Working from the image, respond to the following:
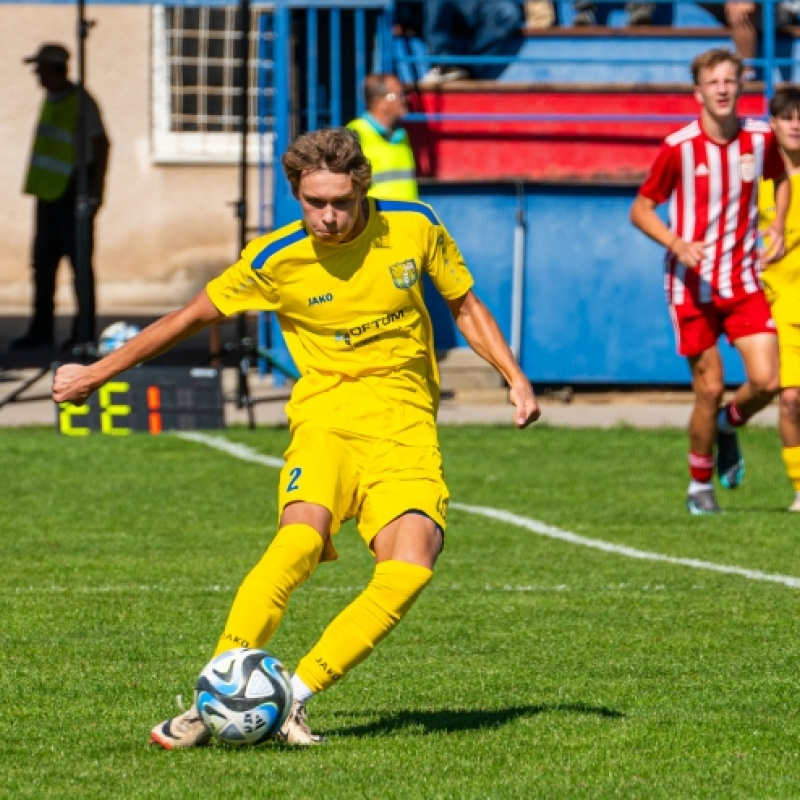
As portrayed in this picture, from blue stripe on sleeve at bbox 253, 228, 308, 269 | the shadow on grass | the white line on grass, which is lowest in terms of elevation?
the white line on grass

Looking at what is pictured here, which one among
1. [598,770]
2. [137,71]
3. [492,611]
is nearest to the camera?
[598,770]

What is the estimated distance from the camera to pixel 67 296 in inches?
1032

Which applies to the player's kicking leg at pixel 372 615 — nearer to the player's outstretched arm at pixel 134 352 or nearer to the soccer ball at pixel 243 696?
the soccer ball at pixel 243 696

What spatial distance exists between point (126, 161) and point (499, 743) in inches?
835

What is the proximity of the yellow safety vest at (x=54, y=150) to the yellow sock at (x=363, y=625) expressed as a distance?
1351cm

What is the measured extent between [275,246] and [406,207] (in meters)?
0.45

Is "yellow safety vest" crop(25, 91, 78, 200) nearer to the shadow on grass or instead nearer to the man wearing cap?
the man wearing cap

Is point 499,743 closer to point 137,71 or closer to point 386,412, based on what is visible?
point 386,412

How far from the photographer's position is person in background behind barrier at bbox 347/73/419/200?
51.4ft

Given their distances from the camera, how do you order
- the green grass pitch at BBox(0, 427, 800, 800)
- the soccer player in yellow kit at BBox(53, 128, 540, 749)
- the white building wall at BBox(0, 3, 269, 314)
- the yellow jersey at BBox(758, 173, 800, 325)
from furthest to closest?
the white building wall at BBox(0, 3, 269, 314) → the yellow jersey at BBox(758, 173, 800, 325) → the soccer player in yellow kit at BBox(53, 128, 540, 749) → the green grass pitch at BBox(0, 427, 800, 800)

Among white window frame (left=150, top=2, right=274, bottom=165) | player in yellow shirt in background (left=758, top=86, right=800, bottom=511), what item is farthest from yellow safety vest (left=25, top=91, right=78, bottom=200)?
player in yellow shirt in background (left=758, top=86, right=800, bottom=511)

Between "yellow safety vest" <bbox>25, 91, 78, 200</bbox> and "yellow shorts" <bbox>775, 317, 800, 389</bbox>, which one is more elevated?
"yellow safety vest" <bbox>25, 91, 78, 200</bbox>

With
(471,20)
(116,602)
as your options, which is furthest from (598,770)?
(471,20)

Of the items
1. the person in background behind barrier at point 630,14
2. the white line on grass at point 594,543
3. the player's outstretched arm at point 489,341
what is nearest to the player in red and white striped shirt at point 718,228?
the white line on grass at point 594,543
